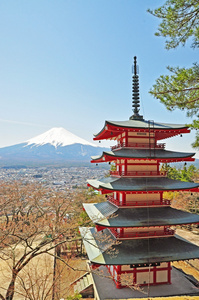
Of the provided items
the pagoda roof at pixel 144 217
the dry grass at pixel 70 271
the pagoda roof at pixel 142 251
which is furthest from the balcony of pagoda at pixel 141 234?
the dry grass at pixel 70 271

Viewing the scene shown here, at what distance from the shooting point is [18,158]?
159 metres

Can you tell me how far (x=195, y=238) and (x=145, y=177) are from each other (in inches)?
609

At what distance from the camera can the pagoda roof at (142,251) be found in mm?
10086

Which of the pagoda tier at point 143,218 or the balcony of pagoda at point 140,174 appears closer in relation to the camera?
the pagoda tier at point 143,218

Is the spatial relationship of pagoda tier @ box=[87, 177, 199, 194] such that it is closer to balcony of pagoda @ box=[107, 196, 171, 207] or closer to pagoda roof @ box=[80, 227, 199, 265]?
balcony of pagoda @ box=[107, 196, 171, 207]

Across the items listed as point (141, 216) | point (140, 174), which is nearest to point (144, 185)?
point (140, 174)

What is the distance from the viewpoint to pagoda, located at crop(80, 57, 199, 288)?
34.1ft

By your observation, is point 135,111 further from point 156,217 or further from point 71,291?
point 71,291

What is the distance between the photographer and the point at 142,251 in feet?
34.8


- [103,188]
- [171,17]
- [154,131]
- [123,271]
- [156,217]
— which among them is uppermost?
[171,17]

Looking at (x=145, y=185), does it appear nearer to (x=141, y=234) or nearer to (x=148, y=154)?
(x=148, y=154)

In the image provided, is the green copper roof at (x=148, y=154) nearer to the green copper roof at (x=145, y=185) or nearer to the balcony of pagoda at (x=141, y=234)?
the green copper roof at (x=145, y=185)

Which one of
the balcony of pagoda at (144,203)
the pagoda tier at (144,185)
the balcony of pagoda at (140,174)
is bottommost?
the balcony of pagoda at (144,203)

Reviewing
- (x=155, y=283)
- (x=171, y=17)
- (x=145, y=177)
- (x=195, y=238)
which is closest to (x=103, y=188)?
(x=145, y=177)
